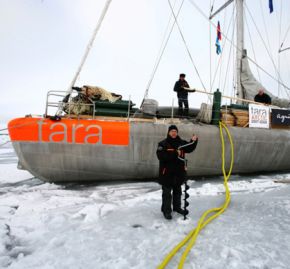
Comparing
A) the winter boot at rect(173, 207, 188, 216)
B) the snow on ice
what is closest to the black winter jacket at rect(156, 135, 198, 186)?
the winter boot at rect(173, 207, 188, 216)

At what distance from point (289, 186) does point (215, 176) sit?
1.95 m

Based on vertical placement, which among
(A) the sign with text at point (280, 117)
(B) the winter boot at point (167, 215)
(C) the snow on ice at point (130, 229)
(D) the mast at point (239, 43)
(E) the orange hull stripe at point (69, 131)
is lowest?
(C) the snow on ice at point (130, 229)

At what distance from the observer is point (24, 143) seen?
19.1ft

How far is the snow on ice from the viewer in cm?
273

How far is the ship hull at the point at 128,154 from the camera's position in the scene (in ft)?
19.4

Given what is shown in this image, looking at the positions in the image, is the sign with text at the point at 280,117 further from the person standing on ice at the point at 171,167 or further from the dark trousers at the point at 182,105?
the person standing on ice at the point at 171,167

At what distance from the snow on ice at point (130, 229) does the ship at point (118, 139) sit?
2.30ft

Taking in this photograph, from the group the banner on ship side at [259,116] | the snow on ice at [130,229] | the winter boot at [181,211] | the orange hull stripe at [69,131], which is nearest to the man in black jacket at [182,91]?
the banner on ship side at [259,116]

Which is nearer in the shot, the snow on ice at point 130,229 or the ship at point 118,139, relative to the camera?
the snow on ice at point 130,229

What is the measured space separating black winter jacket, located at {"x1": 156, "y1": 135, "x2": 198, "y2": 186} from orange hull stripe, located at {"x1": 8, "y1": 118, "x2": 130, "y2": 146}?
2359mm

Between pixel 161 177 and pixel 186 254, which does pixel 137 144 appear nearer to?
pixel 161 177

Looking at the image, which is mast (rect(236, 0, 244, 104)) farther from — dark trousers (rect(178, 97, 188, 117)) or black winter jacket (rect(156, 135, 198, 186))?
black winter jacket (rect(156, 135, 198, 186))

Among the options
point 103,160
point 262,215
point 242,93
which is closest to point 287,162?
point 242,93

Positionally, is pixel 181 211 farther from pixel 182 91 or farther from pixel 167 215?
pixel 182 91
